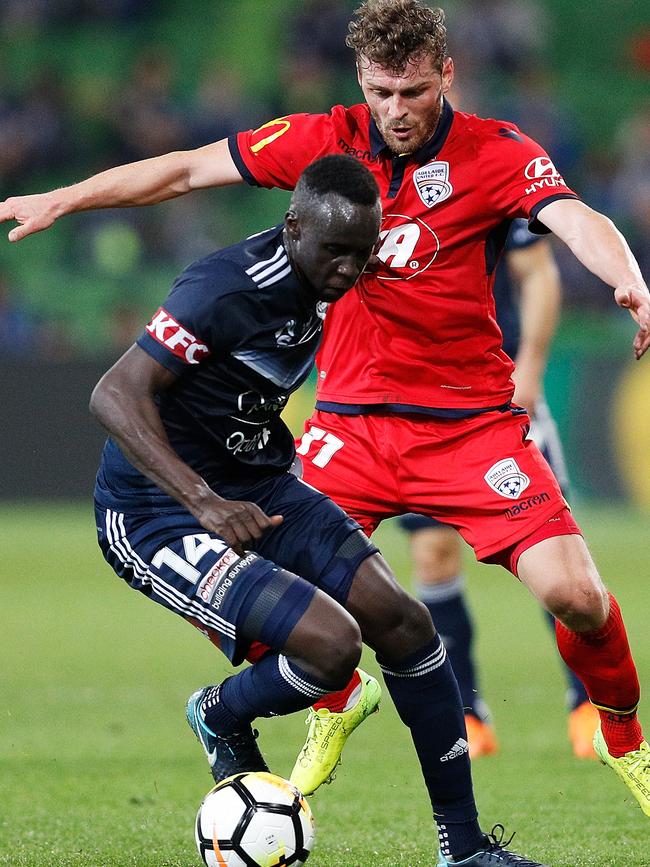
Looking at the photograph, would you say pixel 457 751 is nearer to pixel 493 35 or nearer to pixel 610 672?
pixel 610 672

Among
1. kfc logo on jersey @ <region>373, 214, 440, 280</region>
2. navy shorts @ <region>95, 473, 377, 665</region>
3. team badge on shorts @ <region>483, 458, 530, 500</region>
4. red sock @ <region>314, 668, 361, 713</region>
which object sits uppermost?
kfc logo on jersey @ <region>373, 214, 440, 280</region>

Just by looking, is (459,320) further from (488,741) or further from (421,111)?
(488,741)

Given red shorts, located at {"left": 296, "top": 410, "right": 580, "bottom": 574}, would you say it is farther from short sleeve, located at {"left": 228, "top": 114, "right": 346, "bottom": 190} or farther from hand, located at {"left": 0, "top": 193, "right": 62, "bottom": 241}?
hand, located at {"left": 0, "top": 193, "right": 62, "bottom": 241}

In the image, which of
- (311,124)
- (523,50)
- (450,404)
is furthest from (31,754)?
(523,50)

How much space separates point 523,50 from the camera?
19.5m

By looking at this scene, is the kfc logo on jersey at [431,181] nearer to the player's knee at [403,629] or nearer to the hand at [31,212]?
the hand at [31,212]

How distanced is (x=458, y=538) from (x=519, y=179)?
6.61 feet

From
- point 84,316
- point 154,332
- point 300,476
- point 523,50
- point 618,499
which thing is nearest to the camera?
point 154,332

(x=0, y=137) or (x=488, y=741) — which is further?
(x=0, y=137)

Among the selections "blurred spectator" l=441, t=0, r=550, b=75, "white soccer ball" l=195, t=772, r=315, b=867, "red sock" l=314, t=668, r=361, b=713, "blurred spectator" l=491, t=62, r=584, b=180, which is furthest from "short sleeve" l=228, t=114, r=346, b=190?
"blurred spectator" l=441, t=0, r=550, b=75

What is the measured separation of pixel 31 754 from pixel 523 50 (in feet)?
50.2

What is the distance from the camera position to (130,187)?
5.12m

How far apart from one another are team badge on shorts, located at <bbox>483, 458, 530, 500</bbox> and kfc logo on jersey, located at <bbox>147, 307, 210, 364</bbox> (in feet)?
4.50

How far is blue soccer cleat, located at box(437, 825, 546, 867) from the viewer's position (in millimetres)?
4332
